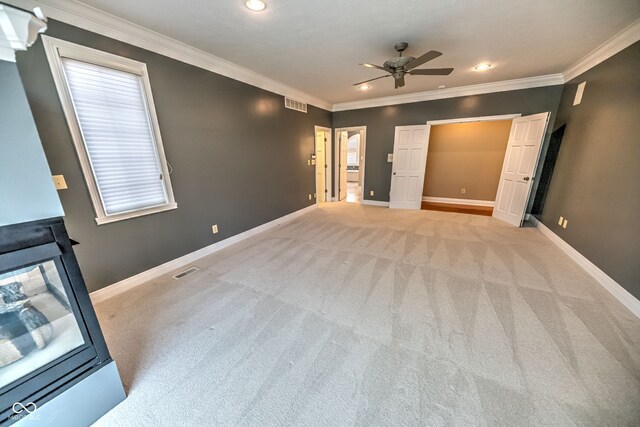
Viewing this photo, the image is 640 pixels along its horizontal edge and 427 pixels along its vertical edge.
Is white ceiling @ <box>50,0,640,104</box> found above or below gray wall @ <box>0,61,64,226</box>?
above

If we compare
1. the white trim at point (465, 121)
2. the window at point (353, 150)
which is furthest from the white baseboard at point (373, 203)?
the window at point (353, 150)

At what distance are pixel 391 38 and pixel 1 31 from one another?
2.91 m

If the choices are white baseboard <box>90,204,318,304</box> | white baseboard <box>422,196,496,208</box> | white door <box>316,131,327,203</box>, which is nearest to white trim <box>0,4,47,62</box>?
white baseboard <box>90,204,318,304</box>

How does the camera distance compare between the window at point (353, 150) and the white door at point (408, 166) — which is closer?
the white door at point (408, 166)

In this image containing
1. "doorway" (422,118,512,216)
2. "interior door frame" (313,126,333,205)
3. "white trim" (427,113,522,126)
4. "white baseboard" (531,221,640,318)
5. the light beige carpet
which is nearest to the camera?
the light beige carpet

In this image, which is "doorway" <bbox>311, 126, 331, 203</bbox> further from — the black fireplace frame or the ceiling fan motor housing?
the black fireplace frame

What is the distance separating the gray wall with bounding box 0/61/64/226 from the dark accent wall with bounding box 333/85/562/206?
5.62 m

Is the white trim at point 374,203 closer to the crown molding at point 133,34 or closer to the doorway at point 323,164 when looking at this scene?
the doorway at point 323,164

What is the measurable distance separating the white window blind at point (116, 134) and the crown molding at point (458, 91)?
15.1ft

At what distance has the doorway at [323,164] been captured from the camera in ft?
19.6

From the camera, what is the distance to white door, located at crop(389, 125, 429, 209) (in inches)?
202

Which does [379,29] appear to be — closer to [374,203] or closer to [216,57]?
[216,57]

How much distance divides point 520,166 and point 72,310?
19.9 ft

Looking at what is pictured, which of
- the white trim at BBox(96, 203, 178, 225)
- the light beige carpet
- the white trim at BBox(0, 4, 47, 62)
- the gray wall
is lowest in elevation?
the light beige carpet
